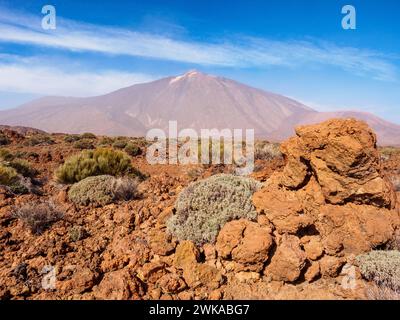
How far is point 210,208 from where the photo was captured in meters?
5.82

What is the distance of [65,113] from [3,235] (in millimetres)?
188269

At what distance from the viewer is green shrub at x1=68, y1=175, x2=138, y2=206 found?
7.32 m

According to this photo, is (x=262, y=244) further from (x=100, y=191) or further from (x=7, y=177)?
(x=7, y=177)

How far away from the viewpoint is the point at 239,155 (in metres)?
14.8

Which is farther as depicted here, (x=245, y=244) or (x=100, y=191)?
(x=100, y=191)

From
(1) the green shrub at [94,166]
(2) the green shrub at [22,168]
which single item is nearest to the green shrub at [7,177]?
(1) the green shrub at [94,166]

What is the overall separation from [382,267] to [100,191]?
16.7 ft

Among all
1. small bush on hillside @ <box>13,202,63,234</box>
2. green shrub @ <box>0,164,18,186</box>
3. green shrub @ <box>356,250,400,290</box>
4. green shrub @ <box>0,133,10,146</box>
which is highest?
green shrub @ <box>0,133,10,146</box>

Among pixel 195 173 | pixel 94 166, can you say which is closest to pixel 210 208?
pixel 94 166

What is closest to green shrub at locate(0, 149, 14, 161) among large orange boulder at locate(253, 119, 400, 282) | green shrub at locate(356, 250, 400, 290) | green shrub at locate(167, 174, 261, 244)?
green shrub at locate(167, 174, 261, 244)

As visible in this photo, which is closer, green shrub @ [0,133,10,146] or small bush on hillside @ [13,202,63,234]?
small bush on hillside @ [13,202,63,234]

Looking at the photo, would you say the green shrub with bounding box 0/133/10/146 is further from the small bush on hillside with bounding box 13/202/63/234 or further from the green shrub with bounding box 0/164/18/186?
the small bush on hillside with bounding box 13/202/63/234

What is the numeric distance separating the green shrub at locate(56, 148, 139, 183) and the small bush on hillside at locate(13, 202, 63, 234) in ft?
11.1

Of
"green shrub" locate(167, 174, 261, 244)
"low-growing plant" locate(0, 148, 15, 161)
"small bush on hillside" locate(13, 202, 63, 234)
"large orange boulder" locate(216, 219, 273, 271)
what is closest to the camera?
"large orange boulder" locate(216, 219, 273, 271)
